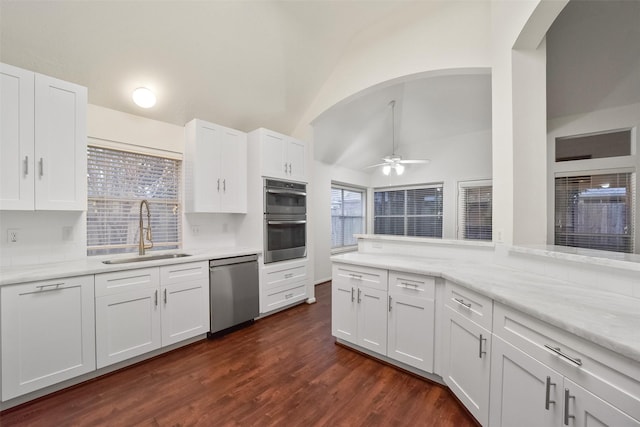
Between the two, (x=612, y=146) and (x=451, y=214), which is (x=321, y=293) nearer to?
(x=451, y=214)

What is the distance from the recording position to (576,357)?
1019 millimetres

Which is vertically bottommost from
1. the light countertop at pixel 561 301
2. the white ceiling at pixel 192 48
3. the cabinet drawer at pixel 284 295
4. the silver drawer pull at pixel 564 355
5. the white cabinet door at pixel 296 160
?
the cabinet drawer at pixel 284 295

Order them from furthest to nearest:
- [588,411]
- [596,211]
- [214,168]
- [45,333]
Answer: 1. [596,211]
2. [214,168]
3. [45,333]
4. [588,411]

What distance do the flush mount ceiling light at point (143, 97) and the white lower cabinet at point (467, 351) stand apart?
3329 mm

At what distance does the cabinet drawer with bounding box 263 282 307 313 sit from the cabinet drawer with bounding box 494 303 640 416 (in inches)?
102

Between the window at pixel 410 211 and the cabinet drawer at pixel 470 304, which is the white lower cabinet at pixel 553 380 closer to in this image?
the cabinet drawer at pixel 470 304

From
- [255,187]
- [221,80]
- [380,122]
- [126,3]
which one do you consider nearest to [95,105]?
[126,3]

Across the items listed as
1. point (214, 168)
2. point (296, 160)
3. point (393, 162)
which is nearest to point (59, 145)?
point (214, 168)

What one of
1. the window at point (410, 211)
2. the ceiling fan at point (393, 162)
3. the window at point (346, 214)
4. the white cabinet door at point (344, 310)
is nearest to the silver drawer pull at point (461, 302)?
the white cabinet door at point (344, 310)

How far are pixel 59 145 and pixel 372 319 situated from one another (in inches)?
117

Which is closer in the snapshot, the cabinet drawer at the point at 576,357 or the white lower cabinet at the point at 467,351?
the cabinet drawer at the point at 576,357

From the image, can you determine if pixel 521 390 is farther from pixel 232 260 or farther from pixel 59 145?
pixel 59 145

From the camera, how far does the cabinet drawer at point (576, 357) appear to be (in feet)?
2.82

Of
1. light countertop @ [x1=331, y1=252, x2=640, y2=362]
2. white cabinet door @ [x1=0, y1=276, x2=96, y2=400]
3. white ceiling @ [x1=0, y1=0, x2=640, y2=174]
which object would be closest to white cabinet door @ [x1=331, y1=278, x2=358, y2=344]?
light countertop @ [x1=331, y1=252, x2=640, y2=362]
